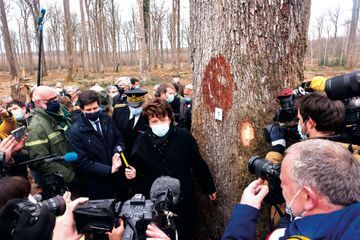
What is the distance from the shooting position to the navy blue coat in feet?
10.1

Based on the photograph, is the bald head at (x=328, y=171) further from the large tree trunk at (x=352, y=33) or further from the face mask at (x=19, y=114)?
the large tree trunk at (x=352, y=33)

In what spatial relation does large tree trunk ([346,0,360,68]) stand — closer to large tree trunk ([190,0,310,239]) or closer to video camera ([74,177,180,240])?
large tree trunk ([190,0,310,239])

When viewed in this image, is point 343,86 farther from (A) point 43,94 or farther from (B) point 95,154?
(A) point 43,94

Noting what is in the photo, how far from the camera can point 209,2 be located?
2.60 metres

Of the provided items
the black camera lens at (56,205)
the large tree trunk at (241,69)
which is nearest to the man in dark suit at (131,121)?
the large tree trunk at (241,69)

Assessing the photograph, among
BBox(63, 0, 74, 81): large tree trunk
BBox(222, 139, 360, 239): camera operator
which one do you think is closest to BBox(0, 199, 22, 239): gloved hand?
BBox(222, 139, 360, 239): camera operator

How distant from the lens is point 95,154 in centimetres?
319

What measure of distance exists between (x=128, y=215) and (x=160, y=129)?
1.26 meters

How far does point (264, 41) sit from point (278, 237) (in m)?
1.61

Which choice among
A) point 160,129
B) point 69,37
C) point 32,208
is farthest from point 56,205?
point 69,37

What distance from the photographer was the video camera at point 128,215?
154 cm

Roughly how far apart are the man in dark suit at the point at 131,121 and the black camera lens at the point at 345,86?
97.1 inches

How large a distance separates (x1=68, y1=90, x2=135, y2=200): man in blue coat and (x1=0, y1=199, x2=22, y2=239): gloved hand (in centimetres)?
155

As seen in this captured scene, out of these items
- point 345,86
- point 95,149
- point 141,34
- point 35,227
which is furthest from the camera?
point 141,34
